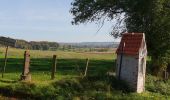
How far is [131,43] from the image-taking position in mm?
26438

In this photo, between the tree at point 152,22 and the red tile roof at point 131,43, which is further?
the tree at point 152,22

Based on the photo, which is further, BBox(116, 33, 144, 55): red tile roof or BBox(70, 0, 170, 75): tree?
BBox(70, 0, 170, 75): tree

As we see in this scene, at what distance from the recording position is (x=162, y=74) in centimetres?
3519

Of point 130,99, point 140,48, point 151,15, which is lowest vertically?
point 130,99

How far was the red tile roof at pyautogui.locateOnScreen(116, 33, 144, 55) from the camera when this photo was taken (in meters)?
25.6

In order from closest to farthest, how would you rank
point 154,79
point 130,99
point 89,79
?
1. point 130,99
2. point 89,79
3. point 154,79

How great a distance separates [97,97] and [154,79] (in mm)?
7820

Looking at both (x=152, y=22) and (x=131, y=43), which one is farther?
(x=152, y=22)

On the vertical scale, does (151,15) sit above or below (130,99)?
above

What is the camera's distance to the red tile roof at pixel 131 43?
25558 millimetres

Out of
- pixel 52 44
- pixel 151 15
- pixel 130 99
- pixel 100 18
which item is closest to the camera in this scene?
pixel 130 99

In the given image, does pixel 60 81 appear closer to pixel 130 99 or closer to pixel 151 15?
pixel 130 99

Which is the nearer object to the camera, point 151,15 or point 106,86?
point 106,86

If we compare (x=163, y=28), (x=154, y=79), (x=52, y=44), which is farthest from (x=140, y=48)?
(x=52, y=44)
